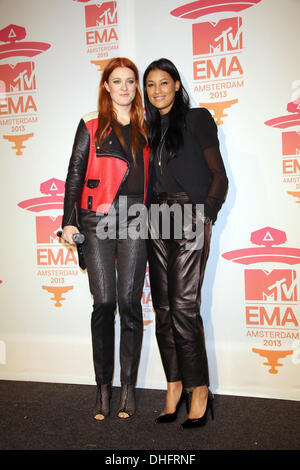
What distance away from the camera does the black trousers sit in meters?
2.10

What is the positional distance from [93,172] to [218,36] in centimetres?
114

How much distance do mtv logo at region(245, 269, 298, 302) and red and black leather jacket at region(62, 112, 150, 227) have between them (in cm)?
88

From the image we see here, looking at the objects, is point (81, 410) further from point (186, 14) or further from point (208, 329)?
point (186, 14)

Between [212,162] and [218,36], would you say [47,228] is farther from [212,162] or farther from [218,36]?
[218,36]

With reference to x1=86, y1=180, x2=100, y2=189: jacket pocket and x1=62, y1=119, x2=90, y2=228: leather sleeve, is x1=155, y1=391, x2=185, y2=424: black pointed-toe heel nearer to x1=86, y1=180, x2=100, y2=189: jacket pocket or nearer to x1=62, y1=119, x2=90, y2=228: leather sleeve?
x1=62, y1=119, x2=90, y2=228: leather sleeve

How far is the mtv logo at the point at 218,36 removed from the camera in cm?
234

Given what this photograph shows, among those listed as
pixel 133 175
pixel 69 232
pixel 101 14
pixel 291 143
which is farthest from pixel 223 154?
pixel 101 14

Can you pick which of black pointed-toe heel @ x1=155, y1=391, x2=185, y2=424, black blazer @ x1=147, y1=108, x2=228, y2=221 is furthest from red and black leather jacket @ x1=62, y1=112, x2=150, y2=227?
black pointed-toe heel @ x1=155, y1=391, x2=185, y2=424

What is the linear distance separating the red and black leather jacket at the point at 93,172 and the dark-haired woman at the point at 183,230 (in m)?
0.19

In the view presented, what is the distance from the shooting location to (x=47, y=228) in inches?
108

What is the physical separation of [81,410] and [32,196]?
1432mm

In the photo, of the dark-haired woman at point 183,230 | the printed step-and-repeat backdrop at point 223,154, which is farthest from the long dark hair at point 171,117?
the printed step-and-repeat backdrop at point 223,154

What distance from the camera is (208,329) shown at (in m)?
2.48
